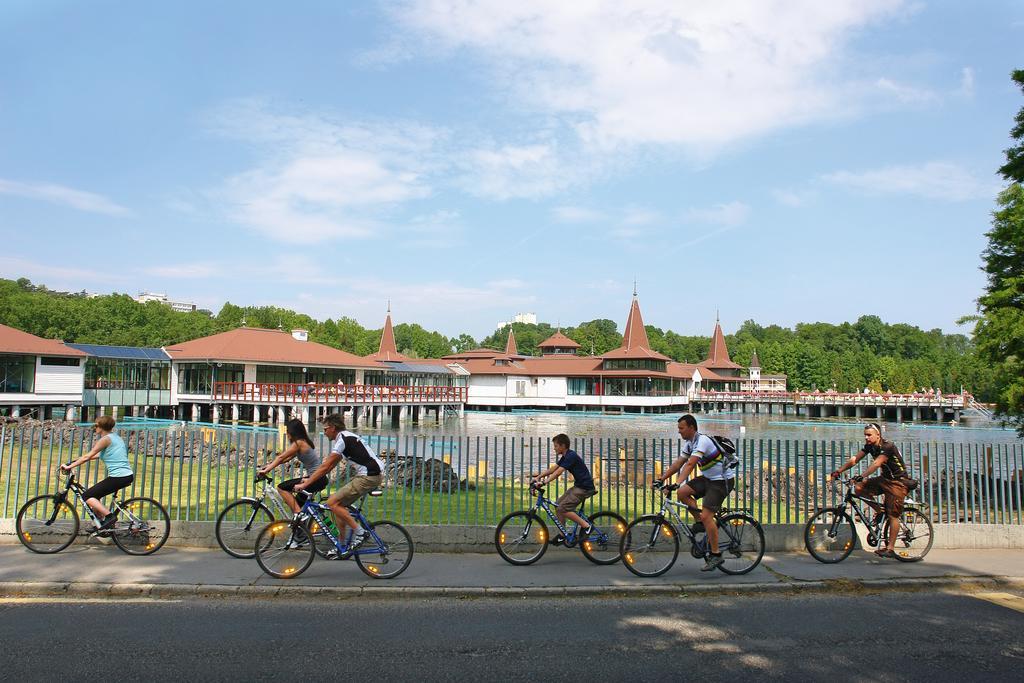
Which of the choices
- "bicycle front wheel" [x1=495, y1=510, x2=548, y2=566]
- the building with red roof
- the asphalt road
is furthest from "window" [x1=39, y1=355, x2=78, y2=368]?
"bicycle front wheel" [x1=495, y1=510, x2=548, y2=566]

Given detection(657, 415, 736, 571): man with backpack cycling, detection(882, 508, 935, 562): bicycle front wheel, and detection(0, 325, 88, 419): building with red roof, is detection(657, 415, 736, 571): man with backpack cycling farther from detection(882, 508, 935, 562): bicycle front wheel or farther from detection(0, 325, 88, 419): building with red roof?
detection(0, 325, 88, 419): building with red roof

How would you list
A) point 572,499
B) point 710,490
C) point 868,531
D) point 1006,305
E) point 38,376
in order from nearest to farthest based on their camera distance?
point 710,490, point 572,499, point 868,531, point 1006,305, point 38,376

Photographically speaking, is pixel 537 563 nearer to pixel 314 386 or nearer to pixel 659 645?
pixel 659 645

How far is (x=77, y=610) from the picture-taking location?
704 cm

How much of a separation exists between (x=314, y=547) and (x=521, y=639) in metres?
2.99

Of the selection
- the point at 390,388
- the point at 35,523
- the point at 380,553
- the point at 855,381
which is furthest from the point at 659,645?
the point at 855,381

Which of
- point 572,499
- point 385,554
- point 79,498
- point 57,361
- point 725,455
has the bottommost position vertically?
point 385,554

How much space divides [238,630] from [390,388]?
51001 mm

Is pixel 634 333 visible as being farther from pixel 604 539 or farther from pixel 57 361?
pixel 604 539

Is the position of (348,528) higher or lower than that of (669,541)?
higher

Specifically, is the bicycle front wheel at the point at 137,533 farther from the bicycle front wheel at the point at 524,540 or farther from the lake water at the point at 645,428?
the lake water at the point at 645,428

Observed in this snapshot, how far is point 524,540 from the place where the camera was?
29.0 ft

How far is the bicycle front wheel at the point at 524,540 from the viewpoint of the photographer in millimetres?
8789

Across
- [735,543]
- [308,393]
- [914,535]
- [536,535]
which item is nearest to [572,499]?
[536,535]
